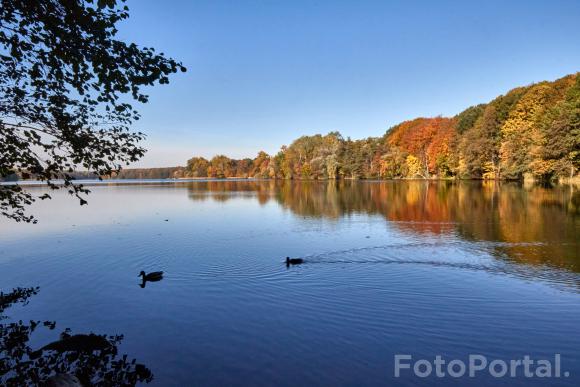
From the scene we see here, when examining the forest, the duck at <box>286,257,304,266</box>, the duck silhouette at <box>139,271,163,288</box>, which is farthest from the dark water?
the forest

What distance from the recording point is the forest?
57.9 m

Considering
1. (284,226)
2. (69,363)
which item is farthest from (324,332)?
(284,226)

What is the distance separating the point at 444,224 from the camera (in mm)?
25875

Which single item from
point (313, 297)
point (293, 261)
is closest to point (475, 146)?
point (293, 261)

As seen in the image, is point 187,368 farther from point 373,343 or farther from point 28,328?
point 28,328

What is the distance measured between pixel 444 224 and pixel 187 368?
2215 centimetres

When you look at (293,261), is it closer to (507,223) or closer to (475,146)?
(507,223)

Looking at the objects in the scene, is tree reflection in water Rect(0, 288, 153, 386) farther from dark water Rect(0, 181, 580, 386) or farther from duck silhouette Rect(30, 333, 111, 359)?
dark water Rect(0, 181, 580, 386)

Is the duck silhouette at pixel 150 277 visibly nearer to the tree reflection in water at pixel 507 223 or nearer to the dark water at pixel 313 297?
the dark water at pixel 313 297

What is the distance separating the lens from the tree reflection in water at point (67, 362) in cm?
731

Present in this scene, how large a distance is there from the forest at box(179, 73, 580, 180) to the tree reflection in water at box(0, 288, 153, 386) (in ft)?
206

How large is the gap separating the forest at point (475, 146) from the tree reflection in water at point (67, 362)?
6284 cm

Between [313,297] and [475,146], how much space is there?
267 feet

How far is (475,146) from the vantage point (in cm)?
8181
